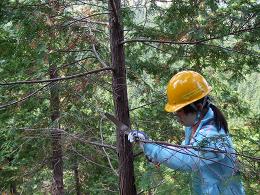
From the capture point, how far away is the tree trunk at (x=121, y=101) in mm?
4016

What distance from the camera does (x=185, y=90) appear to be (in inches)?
127

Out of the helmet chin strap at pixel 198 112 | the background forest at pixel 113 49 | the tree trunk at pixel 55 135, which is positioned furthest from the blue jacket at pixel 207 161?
the tree trunk at pixel 55 135

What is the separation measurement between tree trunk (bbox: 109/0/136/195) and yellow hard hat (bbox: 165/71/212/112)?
2.96 ft

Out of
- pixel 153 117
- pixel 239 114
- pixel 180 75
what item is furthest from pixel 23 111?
pixel 180 75

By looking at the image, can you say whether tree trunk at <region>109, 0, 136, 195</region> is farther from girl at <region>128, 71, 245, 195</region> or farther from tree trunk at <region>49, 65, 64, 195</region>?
girl at <region>128, 71, 245, 195</region>

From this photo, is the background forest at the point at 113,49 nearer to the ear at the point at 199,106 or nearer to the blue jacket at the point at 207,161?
the ear at the point at 199,106

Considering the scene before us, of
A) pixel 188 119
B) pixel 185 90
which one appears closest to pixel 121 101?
pixel 185 90

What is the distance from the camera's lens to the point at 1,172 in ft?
29.5

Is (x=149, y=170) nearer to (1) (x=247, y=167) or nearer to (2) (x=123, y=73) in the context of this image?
(1) (x=247, y=167)

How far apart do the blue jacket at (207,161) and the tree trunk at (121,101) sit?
1198 millimetres

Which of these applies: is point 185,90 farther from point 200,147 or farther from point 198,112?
point 200,147

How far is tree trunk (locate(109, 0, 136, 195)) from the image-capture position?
13.2 feet

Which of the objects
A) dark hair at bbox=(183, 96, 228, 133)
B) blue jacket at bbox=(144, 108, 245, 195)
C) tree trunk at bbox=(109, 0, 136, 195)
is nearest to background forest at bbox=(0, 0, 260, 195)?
tree trunk at bbox=(109, 0, 136, 195)

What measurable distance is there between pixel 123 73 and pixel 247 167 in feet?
7.12
